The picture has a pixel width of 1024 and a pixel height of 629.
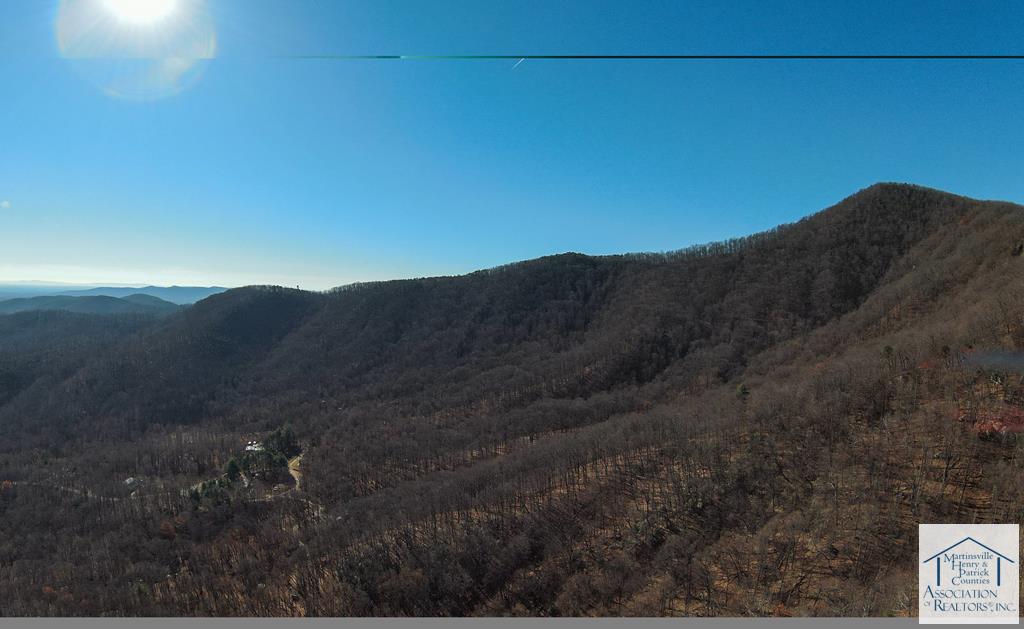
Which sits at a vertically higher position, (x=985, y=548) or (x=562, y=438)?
(x=985, y=548)

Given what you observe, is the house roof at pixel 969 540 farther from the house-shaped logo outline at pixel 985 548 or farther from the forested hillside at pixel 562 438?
the forested hillside at pixel 562 438

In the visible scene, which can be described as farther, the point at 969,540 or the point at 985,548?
the point at 969,540

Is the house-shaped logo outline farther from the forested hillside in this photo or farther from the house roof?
the forested hillside

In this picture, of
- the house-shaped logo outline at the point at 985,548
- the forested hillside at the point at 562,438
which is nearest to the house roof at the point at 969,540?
the house-shaped logo outline at the point at 985,548

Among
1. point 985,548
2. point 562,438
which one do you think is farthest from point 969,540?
point 562,438

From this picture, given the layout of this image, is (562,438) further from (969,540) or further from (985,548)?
(985,548)

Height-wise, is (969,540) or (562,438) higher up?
(969,540)

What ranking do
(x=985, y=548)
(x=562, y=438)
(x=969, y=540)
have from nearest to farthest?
1. (x=985, y=548)
2. (x=969, y=540)
3. (x=562, y=438)

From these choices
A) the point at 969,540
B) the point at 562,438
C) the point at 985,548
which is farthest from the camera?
the point at 562,438

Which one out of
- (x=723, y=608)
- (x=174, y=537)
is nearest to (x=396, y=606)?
(x=723, y=608)
